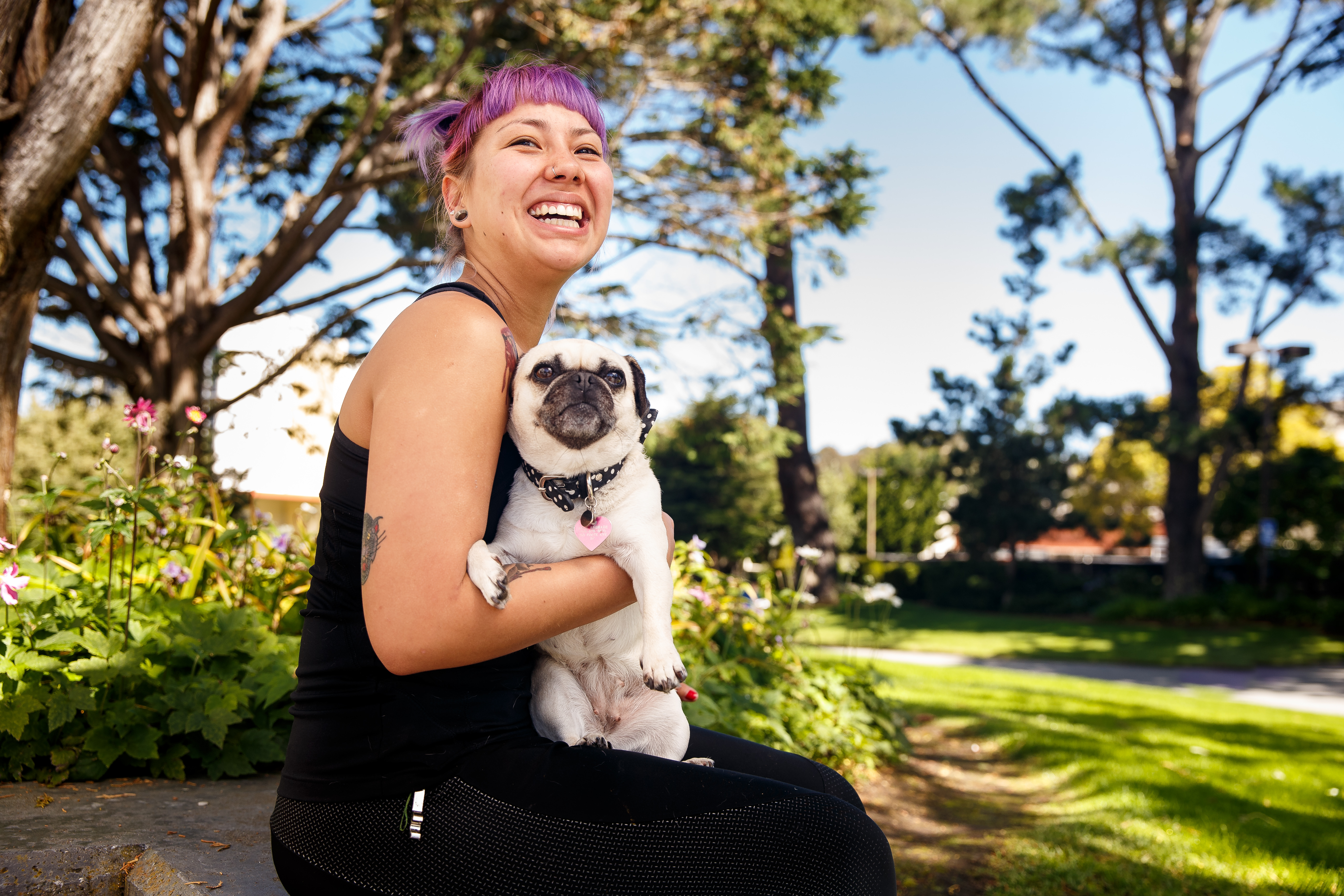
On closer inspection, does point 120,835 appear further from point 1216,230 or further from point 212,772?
point 1216,230

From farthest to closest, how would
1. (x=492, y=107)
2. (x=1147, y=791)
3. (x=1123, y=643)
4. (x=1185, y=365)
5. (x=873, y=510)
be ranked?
(x=873, y=510) → (x=1185, y=365) → (x=1123, y=643) → (x=1147, y=791) → (x=492, y=107)

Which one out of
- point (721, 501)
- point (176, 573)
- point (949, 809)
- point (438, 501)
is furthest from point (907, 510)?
point (438, 501)

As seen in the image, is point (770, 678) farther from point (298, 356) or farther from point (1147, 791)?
point (298, 356)

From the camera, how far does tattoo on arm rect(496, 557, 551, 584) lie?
1402mm

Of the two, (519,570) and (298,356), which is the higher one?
(298,356)

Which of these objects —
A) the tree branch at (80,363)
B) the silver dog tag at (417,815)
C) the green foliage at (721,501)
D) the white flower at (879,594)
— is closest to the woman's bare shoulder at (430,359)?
the silver dog tag at (417,815)

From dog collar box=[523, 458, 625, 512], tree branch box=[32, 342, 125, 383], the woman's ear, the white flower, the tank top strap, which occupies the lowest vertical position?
the white flower

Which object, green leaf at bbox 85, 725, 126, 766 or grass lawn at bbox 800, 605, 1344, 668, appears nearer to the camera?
green leaf at bbox 85, 725, 126, 766

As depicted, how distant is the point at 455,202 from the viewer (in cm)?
182

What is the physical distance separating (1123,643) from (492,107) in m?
17.9

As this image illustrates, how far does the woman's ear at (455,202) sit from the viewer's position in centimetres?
178

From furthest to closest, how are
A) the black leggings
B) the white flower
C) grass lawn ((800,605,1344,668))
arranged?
grass lawn ((800,605,1344,668)), the white flower, the black leggings

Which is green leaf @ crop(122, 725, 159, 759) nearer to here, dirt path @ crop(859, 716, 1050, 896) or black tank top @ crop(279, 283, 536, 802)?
black tank top @ crop(279, 283, 536, 802)

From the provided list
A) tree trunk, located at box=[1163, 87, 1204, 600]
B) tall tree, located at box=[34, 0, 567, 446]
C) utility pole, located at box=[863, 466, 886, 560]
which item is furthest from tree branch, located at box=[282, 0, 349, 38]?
utility pole, located at box=[863, 466, 886, 560]
